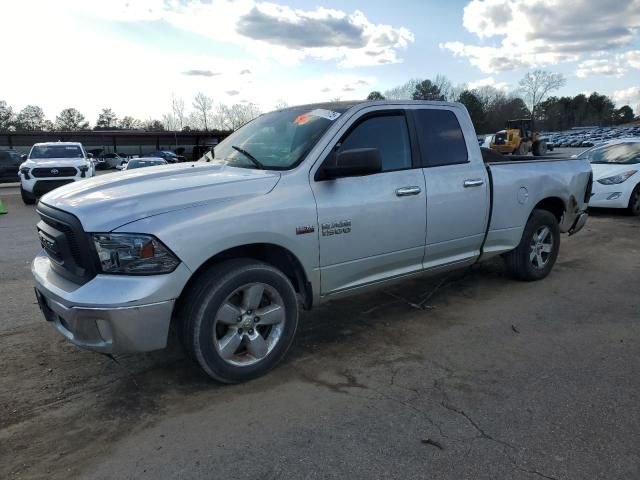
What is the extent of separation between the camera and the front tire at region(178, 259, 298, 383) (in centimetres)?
318

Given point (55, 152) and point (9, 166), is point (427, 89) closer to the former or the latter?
point (9, 166)

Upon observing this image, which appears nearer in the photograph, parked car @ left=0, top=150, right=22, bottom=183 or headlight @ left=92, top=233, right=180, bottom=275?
headlight @ left=92, top=233, right=180, bottom=275

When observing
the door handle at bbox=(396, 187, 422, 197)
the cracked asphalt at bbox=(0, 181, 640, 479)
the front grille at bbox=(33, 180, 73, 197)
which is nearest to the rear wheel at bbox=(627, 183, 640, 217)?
the cracked asphalt at bbox=(0, 181, 640, 479)

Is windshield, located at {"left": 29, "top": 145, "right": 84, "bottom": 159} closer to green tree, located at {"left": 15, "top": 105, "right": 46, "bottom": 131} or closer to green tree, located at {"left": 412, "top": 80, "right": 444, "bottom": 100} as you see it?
green tree, located at {"left": 412, "top": 80, "right": 444, "bottom": 100}

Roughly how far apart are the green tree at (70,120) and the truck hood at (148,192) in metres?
99.6

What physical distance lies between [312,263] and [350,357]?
0.82 metres

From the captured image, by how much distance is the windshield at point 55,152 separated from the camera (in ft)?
51.8

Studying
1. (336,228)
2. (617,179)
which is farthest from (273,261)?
(617,179)

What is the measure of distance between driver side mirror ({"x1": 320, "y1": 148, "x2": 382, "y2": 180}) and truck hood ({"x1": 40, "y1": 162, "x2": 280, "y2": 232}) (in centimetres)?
41

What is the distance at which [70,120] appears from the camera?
307 ft

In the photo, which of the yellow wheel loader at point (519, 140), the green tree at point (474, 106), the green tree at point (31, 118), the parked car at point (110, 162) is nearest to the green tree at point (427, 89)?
the green tree at point (474, 106)

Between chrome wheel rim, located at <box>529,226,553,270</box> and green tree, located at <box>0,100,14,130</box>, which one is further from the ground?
green tree, located at <box>0,100,14,130</box>

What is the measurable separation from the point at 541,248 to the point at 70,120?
10317cm

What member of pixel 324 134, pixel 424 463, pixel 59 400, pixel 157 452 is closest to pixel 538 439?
pixel 424 463
